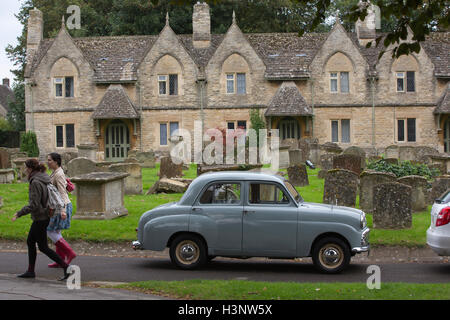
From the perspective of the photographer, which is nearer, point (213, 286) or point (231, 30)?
point (213, 286)

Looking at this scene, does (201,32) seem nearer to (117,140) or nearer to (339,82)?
(117,140)

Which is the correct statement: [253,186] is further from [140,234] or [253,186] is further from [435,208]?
[435,208]

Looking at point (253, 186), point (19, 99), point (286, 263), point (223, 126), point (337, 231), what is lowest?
point (286, 263)

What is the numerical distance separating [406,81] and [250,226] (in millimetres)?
32393

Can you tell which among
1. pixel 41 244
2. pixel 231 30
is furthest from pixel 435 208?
pixel 231 30

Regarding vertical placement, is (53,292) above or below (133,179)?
below

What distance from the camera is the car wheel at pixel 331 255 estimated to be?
1112 centimetres

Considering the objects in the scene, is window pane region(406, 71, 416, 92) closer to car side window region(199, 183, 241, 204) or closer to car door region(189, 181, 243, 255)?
car side window region(199, 183, 241, 204)

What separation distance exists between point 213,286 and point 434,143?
34349 mm

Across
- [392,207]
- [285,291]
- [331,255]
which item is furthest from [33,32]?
[285,291]

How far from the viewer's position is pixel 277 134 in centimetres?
3984

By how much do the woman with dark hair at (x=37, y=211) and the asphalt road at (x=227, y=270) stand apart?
575mm

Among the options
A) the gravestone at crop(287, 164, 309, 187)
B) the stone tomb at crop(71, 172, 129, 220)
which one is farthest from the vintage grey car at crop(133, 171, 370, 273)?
the gravestone at crop(287, 164, 309, 187)

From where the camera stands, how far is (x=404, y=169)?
65.0ft
